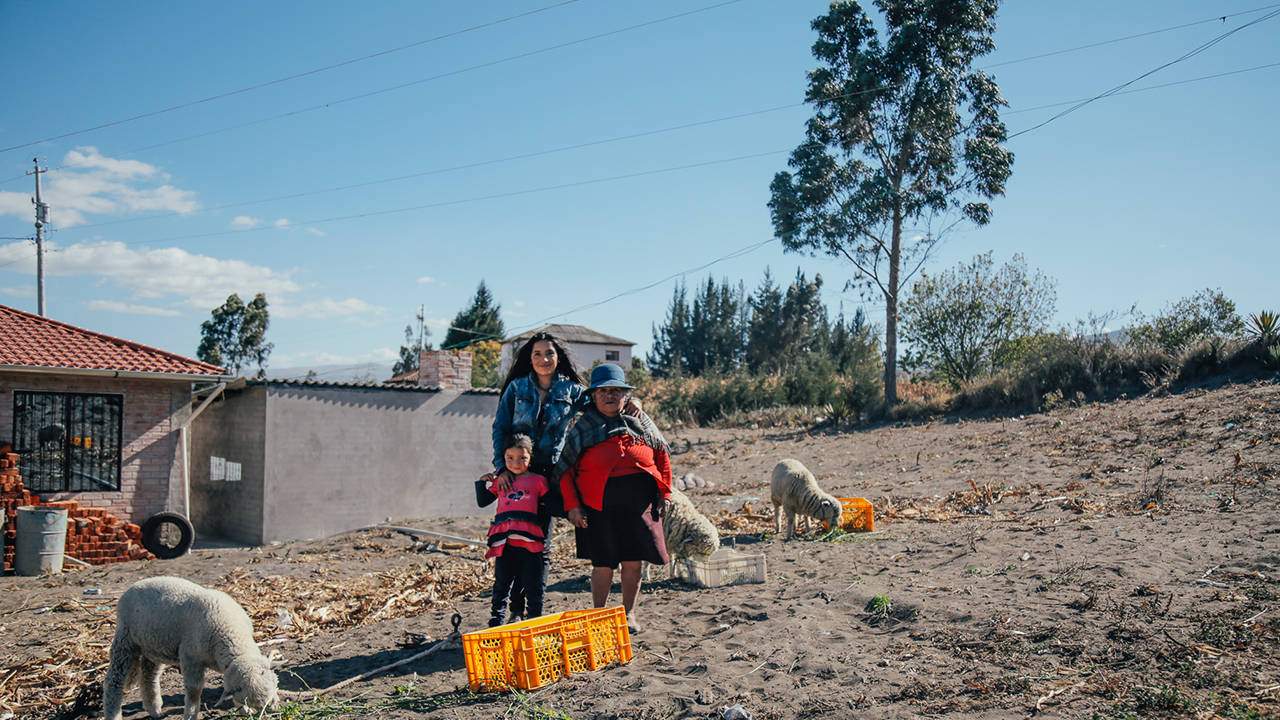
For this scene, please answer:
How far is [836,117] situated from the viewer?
2450 centimetres

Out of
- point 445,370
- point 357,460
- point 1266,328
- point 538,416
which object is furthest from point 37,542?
point 1266,328

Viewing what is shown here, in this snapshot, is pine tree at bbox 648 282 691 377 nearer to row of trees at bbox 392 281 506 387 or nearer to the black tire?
row of trees at bbox 392 281 506 387

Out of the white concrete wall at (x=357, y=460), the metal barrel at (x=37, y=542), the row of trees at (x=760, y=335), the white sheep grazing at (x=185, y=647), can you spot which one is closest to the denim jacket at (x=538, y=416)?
the white sheep grazing at (x=185, y=647)

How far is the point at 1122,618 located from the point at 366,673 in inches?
188

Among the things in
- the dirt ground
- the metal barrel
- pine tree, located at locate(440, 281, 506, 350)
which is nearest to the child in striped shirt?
the dirt ground

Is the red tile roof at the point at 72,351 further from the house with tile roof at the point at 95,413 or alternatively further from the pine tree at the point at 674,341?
the pine tree at the point at 674,341

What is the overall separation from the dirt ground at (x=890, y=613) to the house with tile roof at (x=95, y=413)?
172 centimetres

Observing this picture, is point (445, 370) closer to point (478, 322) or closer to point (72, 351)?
point (72, 351)

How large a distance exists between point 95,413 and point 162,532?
2.26 m

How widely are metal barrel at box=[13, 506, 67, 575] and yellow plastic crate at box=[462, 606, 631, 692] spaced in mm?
9314

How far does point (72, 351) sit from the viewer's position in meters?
11.5

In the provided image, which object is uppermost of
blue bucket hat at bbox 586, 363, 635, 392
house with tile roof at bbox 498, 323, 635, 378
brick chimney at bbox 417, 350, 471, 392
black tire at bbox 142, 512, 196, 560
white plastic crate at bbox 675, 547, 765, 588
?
house with tile roof at bbox 498, 323, 635, 378

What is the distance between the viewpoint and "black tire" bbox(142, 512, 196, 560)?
11.5 m

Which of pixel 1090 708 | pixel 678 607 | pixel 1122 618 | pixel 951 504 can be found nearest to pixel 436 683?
pixel 678 607
